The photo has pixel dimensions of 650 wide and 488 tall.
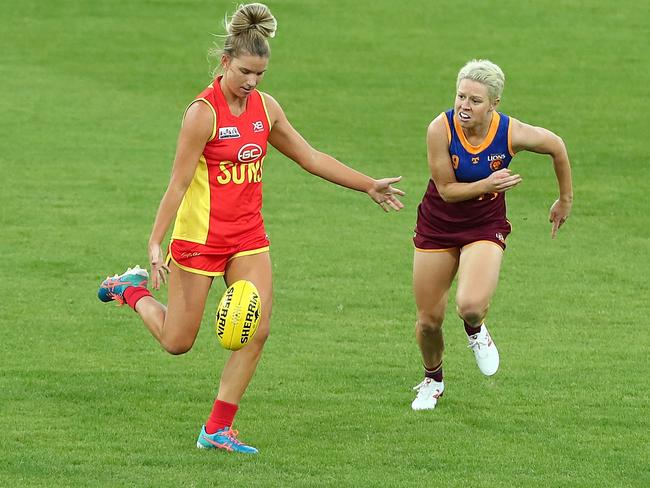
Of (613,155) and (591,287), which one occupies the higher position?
Result: (613,155)

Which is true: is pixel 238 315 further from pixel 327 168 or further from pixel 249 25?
pixel 249 25

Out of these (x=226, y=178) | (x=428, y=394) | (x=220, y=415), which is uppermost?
(x=226, y=178)

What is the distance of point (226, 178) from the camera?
29.0ft

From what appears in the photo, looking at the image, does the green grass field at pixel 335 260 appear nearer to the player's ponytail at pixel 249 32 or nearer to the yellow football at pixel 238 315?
the yellow football at pixel 238 315

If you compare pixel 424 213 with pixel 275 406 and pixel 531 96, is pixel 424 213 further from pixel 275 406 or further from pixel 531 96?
pixel 531 96

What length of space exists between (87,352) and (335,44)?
1756cm

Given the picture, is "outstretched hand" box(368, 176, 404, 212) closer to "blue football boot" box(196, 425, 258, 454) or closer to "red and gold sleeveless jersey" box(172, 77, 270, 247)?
"red and gold sleeveless jersey" box(172, 77, 270, 247)

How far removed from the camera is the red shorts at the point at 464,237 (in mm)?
9812

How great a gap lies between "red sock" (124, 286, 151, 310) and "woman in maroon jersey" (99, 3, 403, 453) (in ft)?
2.14

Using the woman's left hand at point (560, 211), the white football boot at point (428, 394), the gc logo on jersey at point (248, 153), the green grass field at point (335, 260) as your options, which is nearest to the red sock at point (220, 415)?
the green grass field at point (335, 260)

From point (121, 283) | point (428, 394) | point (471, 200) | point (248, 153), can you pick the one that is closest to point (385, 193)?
point (471, 200)

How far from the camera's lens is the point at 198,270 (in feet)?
29.5

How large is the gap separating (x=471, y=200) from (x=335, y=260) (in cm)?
552

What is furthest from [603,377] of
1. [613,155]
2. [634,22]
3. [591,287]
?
[634,22]
